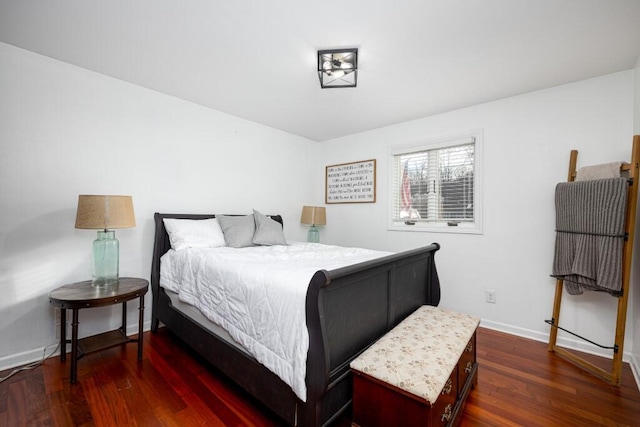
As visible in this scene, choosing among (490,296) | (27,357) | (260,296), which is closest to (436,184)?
(490,296)

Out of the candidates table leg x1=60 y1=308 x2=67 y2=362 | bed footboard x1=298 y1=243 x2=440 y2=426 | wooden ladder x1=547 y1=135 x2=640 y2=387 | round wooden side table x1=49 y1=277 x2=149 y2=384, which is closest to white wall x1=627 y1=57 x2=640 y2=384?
wooden ladder x1=547 y1=135 x2=640 y2=387

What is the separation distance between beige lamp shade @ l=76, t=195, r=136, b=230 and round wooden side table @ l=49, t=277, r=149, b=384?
0.46m

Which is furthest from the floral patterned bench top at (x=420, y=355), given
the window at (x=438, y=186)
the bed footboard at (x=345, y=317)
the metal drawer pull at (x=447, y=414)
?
the window at (x=438, y=186)

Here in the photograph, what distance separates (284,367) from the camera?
1.33 metres

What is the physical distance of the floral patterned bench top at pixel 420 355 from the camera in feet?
3.89

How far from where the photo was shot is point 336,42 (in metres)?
1.90

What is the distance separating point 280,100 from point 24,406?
2.98 meters

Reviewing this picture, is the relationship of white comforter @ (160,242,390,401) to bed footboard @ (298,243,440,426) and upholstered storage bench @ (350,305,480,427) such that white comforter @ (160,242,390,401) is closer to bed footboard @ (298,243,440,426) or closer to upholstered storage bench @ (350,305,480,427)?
bed footboard @ (298,243,440,426)

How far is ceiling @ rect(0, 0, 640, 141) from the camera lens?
1.60 metres

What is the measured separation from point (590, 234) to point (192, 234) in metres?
3.35

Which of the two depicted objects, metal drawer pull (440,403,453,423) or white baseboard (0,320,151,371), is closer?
metal drawer pull (440,403,453,423)

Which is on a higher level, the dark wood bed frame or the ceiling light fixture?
the ceiling light fixture

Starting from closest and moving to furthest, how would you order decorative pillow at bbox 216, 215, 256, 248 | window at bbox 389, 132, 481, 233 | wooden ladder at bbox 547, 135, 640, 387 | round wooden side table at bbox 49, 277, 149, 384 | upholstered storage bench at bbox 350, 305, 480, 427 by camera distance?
upholstered storage bench at bbox 350, 305, 480, 427 → round wooden side table at bbox 49, 277, 149, 384 → wooden ladder at bbox 547, 135, 640, 387 → decorative pillow at bbox 216, 215, 256, 248 → window at bbox 389, 132, 481, 233

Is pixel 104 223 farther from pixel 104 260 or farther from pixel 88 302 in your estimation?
pixel 88 302
